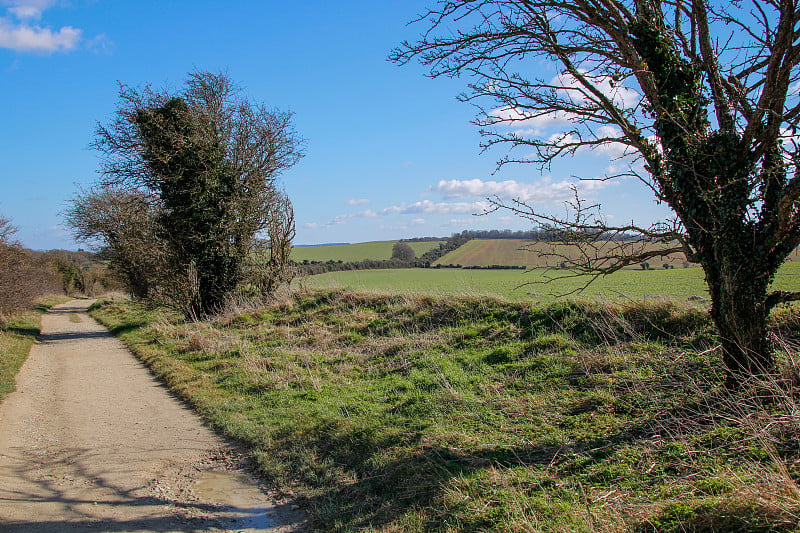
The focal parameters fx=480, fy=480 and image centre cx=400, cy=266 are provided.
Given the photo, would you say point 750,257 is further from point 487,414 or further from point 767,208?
point 487,414

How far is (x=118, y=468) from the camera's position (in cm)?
617

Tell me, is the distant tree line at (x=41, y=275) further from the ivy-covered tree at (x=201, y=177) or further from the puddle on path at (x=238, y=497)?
the puddle on path at (x=238, y=497)

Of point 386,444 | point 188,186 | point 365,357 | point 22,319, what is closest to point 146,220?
point 188,186

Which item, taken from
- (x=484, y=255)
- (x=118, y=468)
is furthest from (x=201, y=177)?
(x=484, y=255)

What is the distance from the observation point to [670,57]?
537 cm

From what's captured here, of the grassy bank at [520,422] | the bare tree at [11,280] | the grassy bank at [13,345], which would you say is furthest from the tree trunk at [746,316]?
the bare tree at [11,280]

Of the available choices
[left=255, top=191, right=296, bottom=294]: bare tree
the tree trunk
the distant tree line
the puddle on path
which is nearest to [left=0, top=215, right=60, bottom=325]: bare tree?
the distant tree line

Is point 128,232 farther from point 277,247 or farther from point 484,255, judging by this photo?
point 484,255

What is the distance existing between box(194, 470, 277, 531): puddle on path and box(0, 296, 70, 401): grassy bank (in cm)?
650

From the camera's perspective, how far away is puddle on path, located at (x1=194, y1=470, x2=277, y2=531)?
4.89 metres

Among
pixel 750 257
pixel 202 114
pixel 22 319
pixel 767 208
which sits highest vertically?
pixel 202 114

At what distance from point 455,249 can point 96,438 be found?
36153 millimetres

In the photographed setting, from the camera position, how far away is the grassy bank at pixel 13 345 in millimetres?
10842

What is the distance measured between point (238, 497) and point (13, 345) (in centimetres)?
1431
